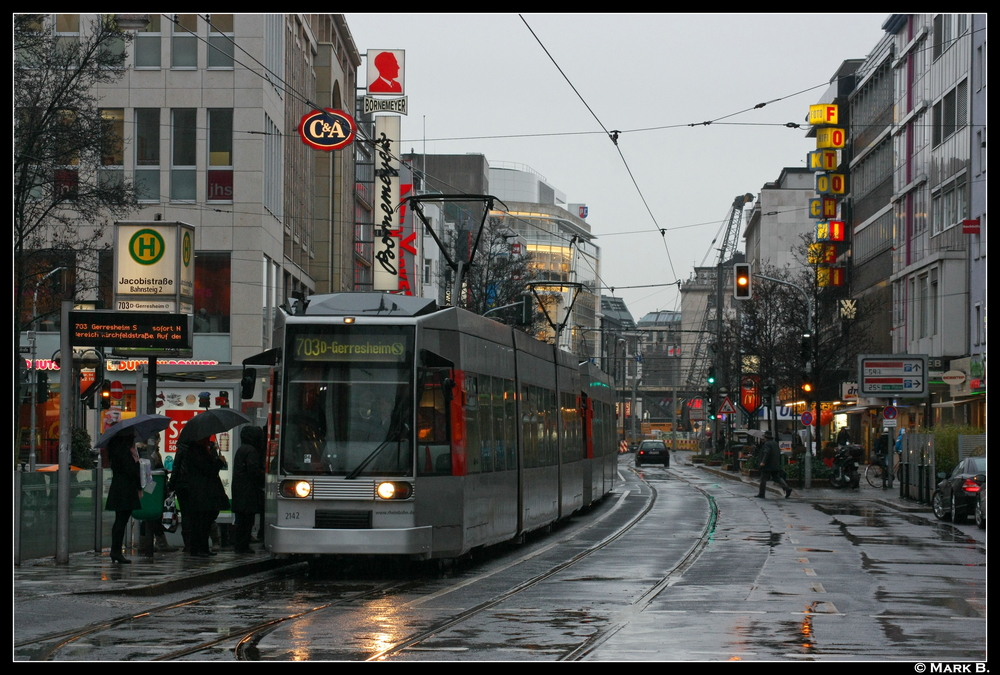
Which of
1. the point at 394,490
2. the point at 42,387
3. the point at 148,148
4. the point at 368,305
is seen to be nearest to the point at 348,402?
the point at 394,490

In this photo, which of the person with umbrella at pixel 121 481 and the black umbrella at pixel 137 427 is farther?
the black umbrella at pixel 137 427

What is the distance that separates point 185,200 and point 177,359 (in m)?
4.99

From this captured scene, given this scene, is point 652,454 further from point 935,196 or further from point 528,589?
point 528,589

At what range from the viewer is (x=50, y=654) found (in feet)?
33.6

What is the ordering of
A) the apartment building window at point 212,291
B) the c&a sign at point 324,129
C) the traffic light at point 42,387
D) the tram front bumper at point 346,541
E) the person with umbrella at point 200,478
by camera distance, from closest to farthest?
the tram front bumper at point 346,541 → the person with umbrella at point 200,478 → the traffic light at point 42,387 → the apartment building window at point 212,291 → the c&a sign at point 324,129

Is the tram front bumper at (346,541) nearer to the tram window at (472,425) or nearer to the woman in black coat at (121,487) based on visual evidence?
the tram window at (472,425)

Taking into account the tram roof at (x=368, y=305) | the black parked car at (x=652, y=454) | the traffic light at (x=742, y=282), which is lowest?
the black parked car at (x=652, y=454)

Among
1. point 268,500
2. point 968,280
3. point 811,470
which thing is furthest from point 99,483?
point 968,280

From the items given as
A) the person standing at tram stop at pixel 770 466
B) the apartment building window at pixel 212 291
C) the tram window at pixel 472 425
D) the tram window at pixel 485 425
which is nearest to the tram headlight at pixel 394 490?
the tram window at pixel 472 425

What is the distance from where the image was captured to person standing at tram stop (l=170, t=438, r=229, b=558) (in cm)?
1780

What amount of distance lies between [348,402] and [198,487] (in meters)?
2.72

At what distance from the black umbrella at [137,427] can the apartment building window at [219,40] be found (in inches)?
1154

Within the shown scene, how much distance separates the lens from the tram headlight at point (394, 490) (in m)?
16.1

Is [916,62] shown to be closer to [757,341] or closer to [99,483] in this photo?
[757,341]
